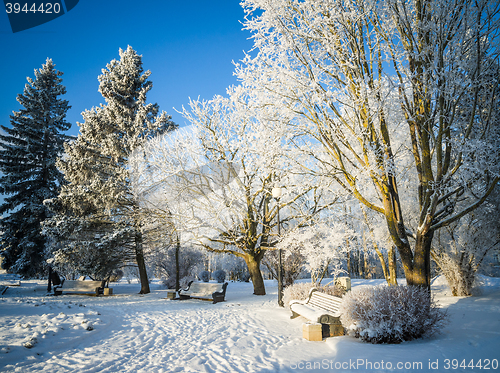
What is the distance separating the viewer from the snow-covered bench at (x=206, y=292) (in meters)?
10.9

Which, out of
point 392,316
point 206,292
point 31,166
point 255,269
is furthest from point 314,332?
point 31,166

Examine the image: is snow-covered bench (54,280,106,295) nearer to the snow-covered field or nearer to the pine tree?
the pine tree

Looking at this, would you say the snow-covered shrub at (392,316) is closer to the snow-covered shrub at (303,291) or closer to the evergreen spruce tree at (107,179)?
the snow-covered shrub at (303,291)

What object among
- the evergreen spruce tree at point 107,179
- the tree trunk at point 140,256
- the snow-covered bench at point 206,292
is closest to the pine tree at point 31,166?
the evergreen spruce tree at point 107,179

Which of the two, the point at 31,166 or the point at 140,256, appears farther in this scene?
the point at 31,166

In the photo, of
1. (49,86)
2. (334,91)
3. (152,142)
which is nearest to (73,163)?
(152,142)

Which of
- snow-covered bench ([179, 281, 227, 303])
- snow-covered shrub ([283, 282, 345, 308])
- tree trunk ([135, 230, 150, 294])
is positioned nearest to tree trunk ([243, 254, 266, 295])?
snow-covered bench ([179, 281, 227, 303])

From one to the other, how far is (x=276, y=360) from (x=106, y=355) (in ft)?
8.42

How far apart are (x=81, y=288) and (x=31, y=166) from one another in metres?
10.2

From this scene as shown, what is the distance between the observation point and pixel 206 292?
456 inches

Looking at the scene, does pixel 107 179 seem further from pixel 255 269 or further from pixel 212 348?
pixel 212 348

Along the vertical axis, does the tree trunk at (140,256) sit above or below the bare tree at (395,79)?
below

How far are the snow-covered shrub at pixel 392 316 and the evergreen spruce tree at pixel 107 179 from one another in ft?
36.5

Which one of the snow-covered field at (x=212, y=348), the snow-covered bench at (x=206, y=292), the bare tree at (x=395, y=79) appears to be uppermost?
the bare tree at (x=395, y=79)
